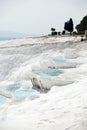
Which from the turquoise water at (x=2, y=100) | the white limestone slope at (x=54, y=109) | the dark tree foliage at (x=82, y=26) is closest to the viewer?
the white limestone slope at (x=54, y=109)

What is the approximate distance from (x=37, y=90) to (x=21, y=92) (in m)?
0.96

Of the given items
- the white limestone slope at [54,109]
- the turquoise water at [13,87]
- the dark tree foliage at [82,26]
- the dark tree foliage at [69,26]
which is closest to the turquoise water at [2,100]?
the white limestone slope at [54,109]

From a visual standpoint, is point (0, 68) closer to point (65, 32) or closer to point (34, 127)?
point (34, 127)

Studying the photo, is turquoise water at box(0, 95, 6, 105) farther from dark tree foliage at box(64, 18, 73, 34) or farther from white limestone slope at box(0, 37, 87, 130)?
dark tree foliage at box(64, 18, 73, 34)

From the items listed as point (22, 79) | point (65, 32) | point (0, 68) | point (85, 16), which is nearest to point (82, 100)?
point (22, 79)

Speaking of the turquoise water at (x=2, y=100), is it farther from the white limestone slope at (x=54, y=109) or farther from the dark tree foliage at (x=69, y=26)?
the dark tree foliage at (x=69, y=26)

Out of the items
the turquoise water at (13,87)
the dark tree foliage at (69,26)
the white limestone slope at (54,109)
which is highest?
the dark tree foliage at (69,26)

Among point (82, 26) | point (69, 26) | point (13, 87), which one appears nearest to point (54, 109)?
point (13, 87)

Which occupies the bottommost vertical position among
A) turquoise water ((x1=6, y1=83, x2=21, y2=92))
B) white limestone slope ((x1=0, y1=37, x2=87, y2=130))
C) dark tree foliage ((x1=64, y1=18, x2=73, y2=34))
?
turquoise water ((x1=6, y1=83, x2=21, y2=92))

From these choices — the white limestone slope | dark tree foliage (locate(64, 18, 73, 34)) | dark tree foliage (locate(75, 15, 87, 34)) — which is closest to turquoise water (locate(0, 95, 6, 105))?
the white limestone slope

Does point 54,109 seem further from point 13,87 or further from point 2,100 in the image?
point 13,87

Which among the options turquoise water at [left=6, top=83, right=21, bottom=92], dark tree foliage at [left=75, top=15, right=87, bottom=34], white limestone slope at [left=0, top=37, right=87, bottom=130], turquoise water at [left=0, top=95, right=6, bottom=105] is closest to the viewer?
white limestone slope at [left=0, top=37, right=87, bottom=130]

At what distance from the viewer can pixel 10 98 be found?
51.6 feet

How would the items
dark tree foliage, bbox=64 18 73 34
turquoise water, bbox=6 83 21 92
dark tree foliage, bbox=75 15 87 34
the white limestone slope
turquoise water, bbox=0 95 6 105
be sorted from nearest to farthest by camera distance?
the white limestone slope → turquoise water, bbox=0 95 6 105 → turquoise water, bbox=6 83 21 92 → dark tree foliage, bbox=75 15 87 34 → dark tree foliage, bbox=64 18 73 34
